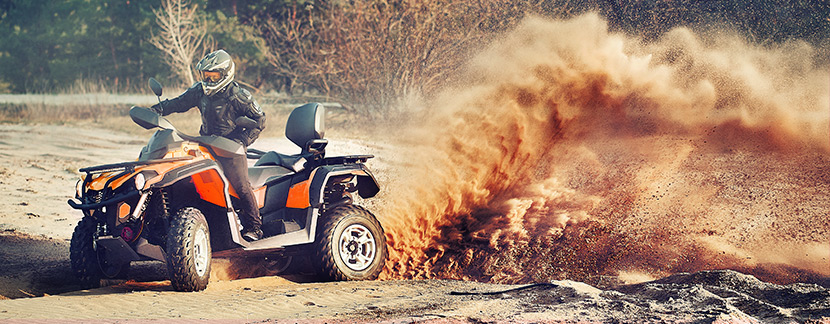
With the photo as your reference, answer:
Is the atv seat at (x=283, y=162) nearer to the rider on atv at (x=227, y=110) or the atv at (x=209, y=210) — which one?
the atv at (x=209, y=210)

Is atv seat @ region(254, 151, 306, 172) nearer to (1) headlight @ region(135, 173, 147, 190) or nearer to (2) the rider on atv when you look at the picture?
(2) the rider on atv

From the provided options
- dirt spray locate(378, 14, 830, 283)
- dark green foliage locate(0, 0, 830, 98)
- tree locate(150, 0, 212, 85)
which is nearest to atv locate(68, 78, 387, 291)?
dirt spray locate(378, 14, 830, 283)

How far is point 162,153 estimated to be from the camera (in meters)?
6.73

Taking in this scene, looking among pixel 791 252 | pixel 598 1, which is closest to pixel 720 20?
pixel 598 1

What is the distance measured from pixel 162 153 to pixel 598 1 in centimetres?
1152

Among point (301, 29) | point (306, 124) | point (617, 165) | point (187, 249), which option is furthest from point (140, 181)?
point (301, 29)

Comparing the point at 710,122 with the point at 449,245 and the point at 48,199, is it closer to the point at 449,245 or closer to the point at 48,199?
the point at 449,245

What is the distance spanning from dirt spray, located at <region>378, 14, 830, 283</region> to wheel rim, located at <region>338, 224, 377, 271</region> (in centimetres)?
64

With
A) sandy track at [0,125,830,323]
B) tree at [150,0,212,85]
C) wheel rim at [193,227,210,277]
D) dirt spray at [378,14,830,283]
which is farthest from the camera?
→ tree at [150,0,212,85]

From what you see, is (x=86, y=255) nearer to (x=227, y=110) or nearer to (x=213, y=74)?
(x=227, y=110)


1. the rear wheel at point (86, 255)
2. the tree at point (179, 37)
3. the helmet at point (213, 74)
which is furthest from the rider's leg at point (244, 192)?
the tree at point (179, 37)

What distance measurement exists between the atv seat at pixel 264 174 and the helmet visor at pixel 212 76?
0.86 meters

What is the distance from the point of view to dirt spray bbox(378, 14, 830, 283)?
8805 millimetres

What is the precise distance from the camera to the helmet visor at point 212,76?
721 cm
